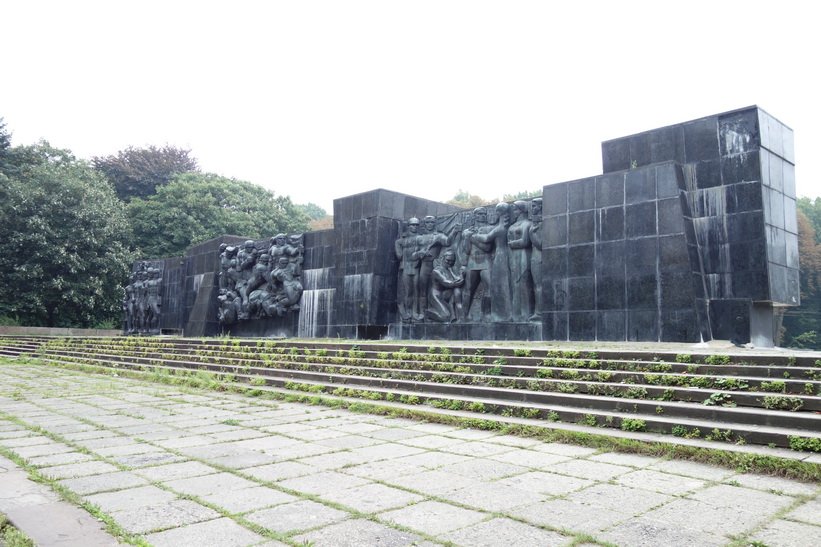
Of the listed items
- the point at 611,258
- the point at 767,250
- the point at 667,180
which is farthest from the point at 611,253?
the point at 767,250

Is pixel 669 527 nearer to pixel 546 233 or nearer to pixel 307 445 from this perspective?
pixel 307 445

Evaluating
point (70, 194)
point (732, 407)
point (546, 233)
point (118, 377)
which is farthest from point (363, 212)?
point (70, 194)

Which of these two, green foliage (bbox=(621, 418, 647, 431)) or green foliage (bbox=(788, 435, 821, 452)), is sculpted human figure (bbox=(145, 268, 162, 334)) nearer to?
green foliage (bbox=(621, 418, 647, 431))

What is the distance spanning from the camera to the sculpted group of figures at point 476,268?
40.0ft

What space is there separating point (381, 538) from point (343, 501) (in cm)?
70

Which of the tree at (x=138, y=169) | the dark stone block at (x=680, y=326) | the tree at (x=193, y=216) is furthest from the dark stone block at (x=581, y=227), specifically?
the tree at (x=138, y=169)

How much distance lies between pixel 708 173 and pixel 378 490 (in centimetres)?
860

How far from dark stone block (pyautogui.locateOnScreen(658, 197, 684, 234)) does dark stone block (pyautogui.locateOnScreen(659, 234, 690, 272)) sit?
118 millimetres

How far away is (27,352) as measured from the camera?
2003 centimetres

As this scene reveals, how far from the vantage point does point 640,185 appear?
1038 cm

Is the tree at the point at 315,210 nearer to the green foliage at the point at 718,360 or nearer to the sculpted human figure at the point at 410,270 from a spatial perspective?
the sculpted human figure at the point at 410,270

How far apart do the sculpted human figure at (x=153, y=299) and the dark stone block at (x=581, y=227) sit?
1842cm

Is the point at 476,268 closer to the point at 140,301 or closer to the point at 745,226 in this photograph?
the point at 745,226

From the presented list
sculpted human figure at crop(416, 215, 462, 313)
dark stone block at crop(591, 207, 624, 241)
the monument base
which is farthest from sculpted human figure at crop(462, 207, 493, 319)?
dark stone block at crop(591, 207, 624, 241)
